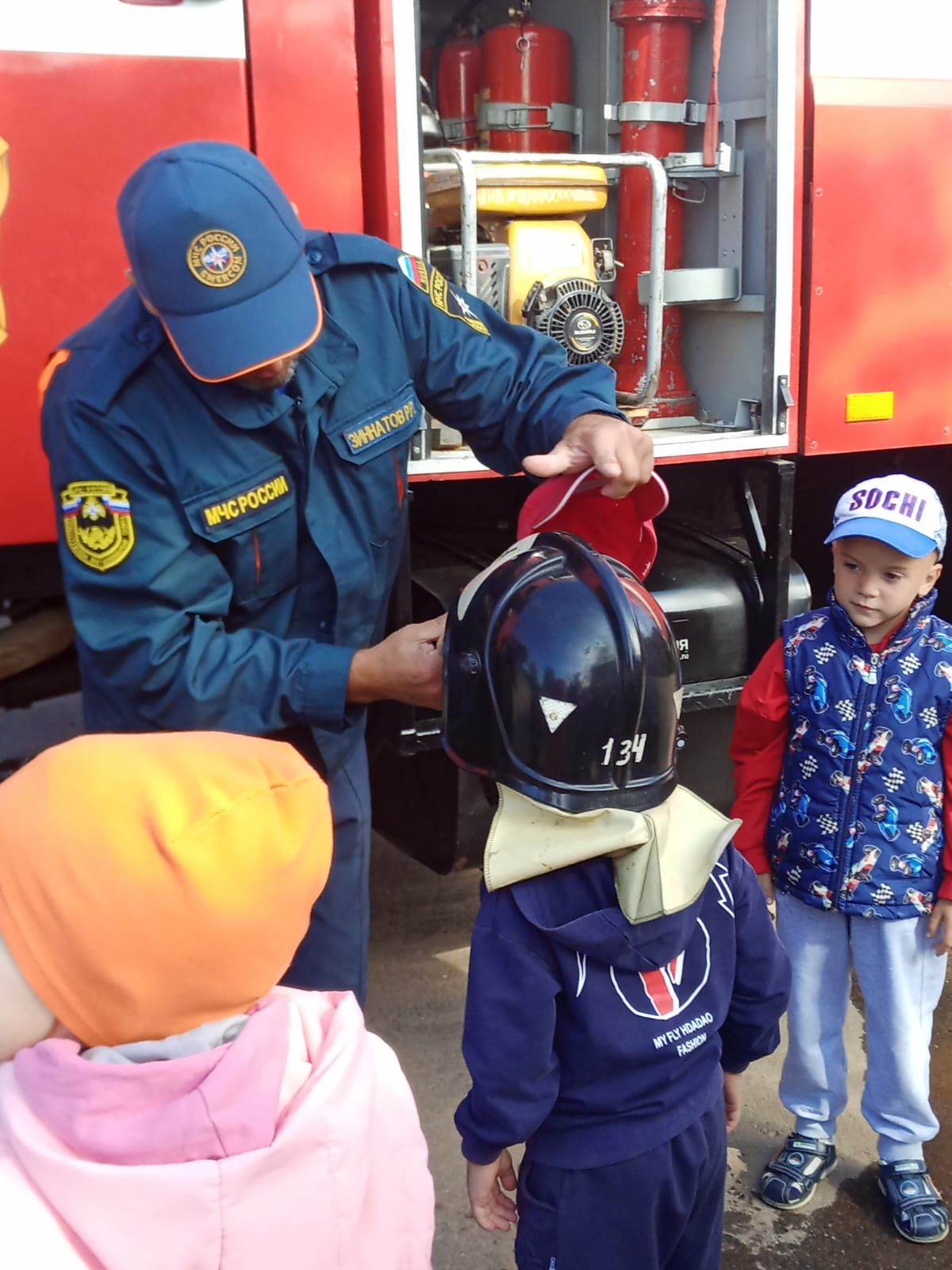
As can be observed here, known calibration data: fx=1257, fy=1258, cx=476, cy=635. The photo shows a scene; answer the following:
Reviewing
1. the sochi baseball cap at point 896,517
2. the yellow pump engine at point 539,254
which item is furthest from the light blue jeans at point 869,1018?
the yellow pump engine at point 539,254

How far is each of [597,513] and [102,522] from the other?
2.44 feet

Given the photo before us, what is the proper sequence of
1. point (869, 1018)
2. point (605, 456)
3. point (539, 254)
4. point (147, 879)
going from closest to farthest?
point (147, 879) → point (605, 456) → point (869, 1018) → point (539, 254)

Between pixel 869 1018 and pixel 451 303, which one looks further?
pixel 869 1018

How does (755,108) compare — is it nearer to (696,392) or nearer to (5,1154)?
(696,392)

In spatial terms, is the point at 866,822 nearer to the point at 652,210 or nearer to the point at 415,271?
the point at 415,271

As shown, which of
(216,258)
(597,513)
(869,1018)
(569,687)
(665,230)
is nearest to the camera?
(569,687)

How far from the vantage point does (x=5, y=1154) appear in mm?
1018

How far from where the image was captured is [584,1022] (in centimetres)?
149

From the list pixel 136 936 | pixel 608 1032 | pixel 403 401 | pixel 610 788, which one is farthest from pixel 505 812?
pixel 403 401

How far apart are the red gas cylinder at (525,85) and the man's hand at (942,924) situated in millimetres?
2027

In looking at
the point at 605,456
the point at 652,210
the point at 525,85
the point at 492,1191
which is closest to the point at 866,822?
the point at 605,456

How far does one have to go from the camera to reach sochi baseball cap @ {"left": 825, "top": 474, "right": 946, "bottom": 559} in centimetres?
209

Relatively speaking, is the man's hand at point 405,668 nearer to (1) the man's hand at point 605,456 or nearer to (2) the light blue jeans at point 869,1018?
(1) the man's hand at point 605,456

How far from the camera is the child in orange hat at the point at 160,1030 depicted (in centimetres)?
Result: 99
